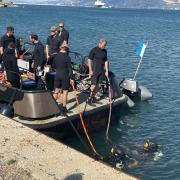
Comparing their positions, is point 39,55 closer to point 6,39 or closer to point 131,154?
point 6,39

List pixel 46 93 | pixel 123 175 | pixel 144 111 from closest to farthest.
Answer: pixel 123 175 < pixel 46 93 < pixel 144 111

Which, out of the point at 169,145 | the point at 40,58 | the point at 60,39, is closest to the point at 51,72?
the point at 40,58

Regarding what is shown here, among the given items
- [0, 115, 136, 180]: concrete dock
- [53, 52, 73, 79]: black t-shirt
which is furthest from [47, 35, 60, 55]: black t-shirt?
[0, 115, 136, 180]: concrete dock

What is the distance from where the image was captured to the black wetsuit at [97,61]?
11008 millimetres

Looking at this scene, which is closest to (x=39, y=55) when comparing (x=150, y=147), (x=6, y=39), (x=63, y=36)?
(x=6, y=39)

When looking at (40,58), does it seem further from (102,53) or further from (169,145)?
(169,145)

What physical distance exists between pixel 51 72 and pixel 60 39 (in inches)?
56.4

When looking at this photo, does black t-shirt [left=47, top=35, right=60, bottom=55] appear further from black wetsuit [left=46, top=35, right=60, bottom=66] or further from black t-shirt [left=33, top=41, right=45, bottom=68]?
black t-shirt [left=33, top=41, right=45, bottom=68]

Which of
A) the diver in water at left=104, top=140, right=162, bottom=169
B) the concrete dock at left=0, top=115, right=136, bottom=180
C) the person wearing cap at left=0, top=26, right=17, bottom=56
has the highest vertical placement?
the person wearing cap at left=0, top=26, right=17, bottom=56

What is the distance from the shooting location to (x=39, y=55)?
38.1 feet

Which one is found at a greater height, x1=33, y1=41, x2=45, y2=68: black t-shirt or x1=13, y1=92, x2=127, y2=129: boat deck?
x1=33, y1=41, x2=45, y2=68: black t-shirt

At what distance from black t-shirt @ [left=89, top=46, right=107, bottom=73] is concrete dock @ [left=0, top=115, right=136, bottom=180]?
307 centimetres

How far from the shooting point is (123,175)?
7160mm

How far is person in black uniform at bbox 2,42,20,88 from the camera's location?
1045 cm
